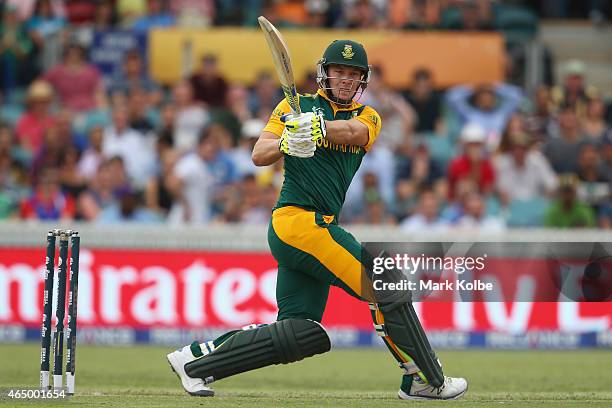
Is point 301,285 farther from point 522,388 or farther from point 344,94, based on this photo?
point 522,388

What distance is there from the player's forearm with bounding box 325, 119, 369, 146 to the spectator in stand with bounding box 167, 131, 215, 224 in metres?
6.69

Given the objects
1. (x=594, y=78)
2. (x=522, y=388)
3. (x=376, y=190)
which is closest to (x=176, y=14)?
(x=376, y=190)

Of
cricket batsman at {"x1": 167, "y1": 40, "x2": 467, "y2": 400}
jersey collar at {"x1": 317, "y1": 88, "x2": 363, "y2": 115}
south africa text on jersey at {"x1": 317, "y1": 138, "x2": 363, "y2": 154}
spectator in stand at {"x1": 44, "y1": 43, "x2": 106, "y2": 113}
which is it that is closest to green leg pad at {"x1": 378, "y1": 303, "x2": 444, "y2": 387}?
cricket batsman at {"x1": 167, "y1": 40, "x2": 467, "y2": 400}

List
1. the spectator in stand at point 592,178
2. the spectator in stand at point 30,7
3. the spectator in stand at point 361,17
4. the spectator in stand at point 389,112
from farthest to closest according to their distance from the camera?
the spectator in stand at point 30,7, the spectator in stand at point 361,17, the spectator in stand at point 389,112, the spectator in stand at point 592,178

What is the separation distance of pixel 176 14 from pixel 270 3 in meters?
1.26

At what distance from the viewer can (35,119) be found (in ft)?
49.4

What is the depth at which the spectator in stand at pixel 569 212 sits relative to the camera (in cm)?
1279

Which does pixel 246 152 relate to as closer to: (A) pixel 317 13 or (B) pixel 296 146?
(A) pixel 317 13

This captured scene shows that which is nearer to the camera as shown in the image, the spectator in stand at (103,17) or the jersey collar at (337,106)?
the jersey collar at (337,106)

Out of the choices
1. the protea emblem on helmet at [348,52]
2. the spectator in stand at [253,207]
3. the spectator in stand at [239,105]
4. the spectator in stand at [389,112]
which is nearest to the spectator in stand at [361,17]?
the spectator in stand at [389,112]

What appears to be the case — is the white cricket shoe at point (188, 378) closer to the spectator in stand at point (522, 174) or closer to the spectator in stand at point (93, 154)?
the spectator in stand at point (93, 154)

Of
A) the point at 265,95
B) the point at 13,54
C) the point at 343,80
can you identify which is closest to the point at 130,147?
the point at 265,95

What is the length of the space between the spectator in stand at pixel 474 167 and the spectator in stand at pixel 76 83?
4.44 metres

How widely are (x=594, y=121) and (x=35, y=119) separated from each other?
660cm
